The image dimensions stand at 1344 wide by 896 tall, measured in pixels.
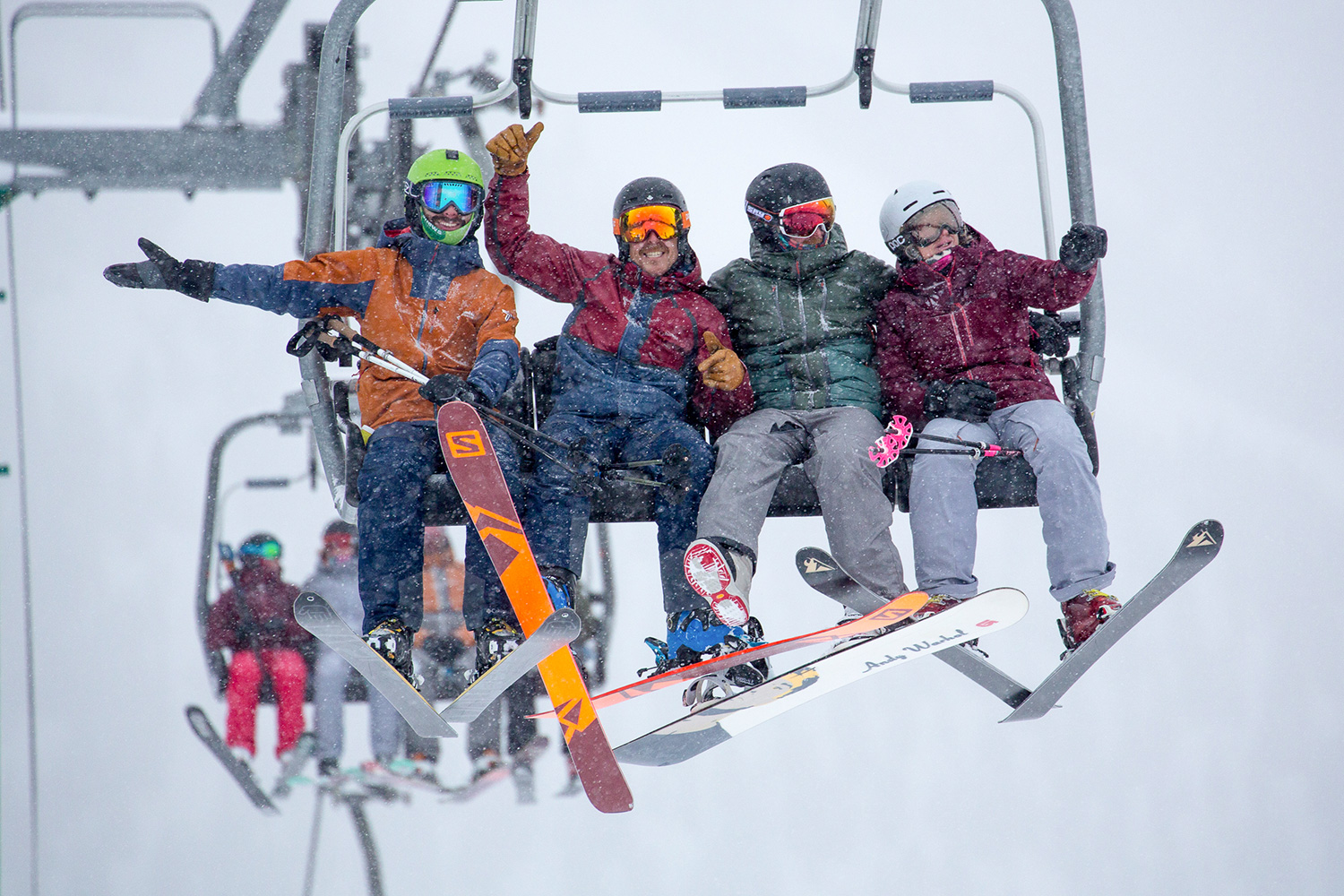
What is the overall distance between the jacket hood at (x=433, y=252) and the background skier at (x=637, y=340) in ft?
0.21

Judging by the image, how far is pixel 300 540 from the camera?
1056 inches

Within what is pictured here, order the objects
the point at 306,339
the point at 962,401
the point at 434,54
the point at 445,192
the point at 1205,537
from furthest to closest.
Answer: the point at 434,54 < the point at 445,192 < the point at 962,401 < the point at 306,339 < the point at 1205,537

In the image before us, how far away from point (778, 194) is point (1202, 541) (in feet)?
5.15

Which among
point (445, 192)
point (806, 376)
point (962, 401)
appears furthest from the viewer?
point (806, 376)

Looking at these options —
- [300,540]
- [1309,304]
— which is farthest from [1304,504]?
[300,540]

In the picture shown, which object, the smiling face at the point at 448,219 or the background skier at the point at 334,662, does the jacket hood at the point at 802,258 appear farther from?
the background skier at the point at 334,662

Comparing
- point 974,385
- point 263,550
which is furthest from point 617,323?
point 263,550

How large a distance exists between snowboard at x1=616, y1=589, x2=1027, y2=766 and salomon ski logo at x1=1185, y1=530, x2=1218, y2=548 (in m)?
0.47

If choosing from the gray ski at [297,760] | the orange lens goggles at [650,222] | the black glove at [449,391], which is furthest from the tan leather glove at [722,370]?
the gray ski at [297,760]

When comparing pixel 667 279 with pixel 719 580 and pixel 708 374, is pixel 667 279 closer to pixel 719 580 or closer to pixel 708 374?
pixel 708 374

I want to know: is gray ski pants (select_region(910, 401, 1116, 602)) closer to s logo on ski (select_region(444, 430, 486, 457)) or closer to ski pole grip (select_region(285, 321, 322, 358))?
s logo on ski (select_region(444, 430, 486, 457))

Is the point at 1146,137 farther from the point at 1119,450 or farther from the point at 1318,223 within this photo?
the point at 1119,450

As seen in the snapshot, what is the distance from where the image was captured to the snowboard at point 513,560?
3176mm

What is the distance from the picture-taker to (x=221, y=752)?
6945 mm
